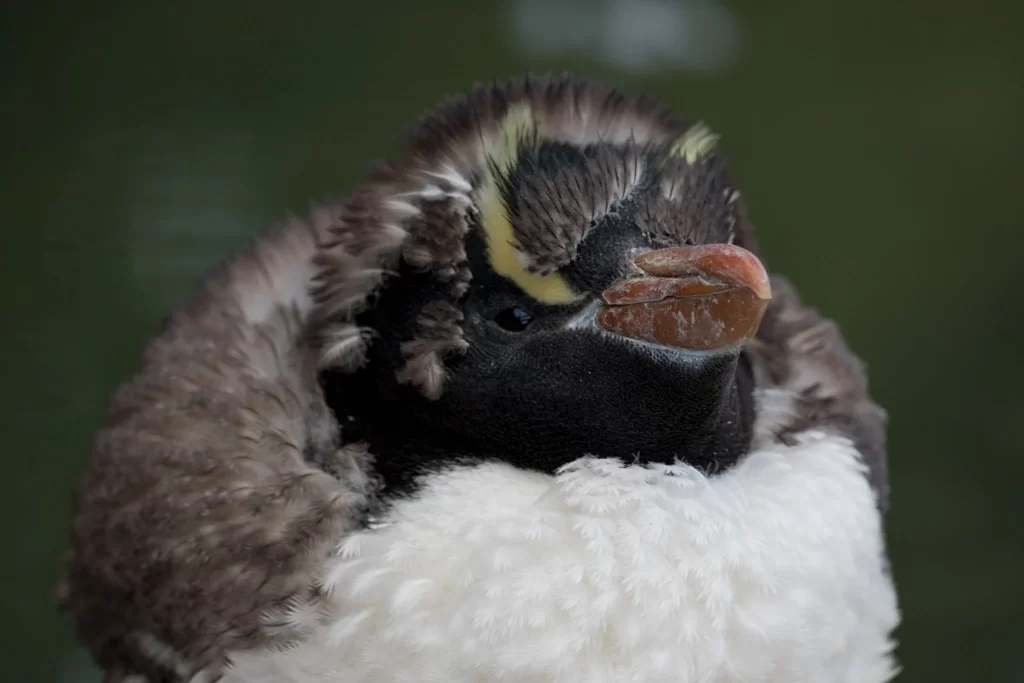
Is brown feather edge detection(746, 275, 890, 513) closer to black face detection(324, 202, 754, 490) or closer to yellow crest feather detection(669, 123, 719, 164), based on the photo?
black face detection(324, 202, 754, 490)

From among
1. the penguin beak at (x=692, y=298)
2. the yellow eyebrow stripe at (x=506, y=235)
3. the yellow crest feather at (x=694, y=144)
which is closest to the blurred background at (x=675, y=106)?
the yellow crest feather at (x=694, y=144)

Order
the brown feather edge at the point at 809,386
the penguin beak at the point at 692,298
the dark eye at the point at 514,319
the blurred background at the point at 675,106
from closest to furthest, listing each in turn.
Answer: the penguin beak at the point at 692,298 < the dark eye at the point at 514,319 < the brown feather edge at the point at 809,386 < the blurred background at the point at 675,106

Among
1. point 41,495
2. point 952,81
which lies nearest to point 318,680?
point 41,495

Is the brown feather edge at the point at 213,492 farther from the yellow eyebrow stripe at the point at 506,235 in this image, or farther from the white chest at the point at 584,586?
the yellow eyebrow stripe at the point at 506,235

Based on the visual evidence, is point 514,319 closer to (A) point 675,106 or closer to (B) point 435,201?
(B) point 435,201

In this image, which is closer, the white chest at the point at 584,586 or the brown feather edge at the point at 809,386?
the white chest at the point at 584,586

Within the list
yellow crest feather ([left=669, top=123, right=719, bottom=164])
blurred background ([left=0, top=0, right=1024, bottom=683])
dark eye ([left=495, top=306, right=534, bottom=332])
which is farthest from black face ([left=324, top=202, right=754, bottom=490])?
blurred background ([left=0, top=0, right=1024, bottom=683])
